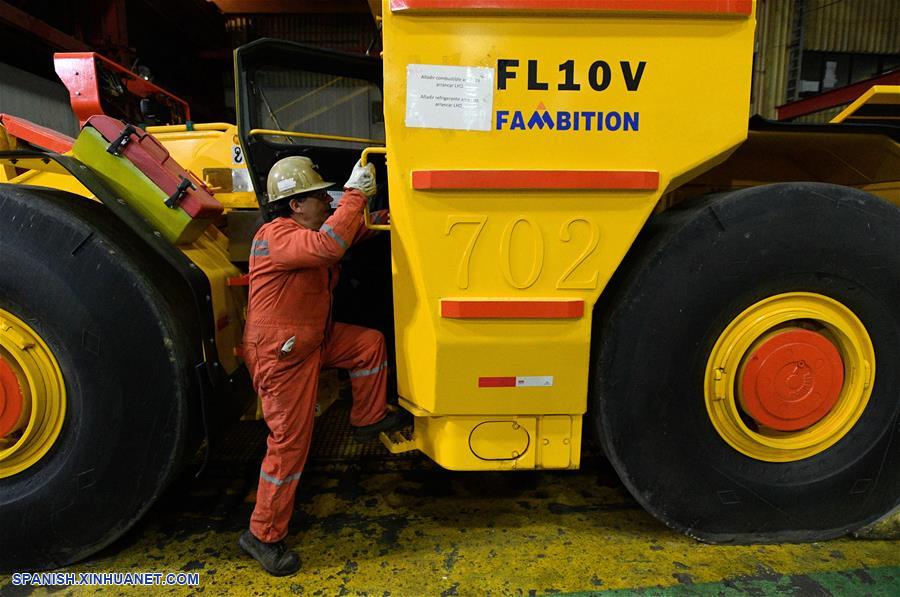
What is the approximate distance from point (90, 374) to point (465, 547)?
4.63 feet

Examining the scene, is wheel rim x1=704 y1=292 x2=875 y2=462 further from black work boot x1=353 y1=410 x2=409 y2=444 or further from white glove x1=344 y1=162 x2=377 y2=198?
white glove x1=344 y1=162 x2=377 y2=198

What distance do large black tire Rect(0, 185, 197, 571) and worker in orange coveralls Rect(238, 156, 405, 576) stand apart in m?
→ 0.27

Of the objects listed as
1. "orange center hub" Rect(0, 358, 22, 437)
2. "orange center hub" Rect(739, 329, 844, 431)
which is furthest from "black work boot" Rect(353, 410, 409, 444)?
"orange center hub" Rect(739, 329, 844, 431)

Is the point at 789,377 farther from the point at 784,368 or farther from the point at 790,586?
the point at 790,586

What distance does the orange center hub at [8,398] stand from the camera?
163cm

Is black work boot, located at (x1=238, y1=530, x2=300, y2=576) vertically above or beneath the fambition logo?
beneath

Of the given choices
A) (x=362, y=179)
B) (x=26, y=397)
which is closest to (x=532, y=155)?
(x=362, y=179)

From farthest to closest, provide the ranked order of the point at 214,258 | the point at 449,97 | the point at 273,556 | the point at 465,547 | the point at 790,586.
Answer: the point at 214,258, the point at 465,547, the point at 273,556, the point at 790,586, the point at 449,97

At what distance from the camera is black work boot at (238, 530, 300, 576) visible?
1.79 meters

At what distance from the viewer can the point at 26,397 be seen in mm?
1660

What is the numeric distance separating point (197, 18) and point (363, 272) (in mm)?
8726

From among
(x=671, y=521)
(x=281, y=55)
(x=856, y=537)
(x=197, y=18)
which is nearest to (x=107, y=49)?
(x=197, y=18)

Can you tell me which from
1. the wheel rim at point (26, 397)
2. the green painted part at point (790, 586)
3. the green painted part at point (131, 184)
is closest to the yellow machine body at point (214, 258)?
the green painted part at point (131, 184)

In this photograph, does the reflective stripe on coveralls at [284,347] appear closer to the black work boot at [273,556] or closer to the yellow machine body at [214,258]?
the black work boot at [273,556]
